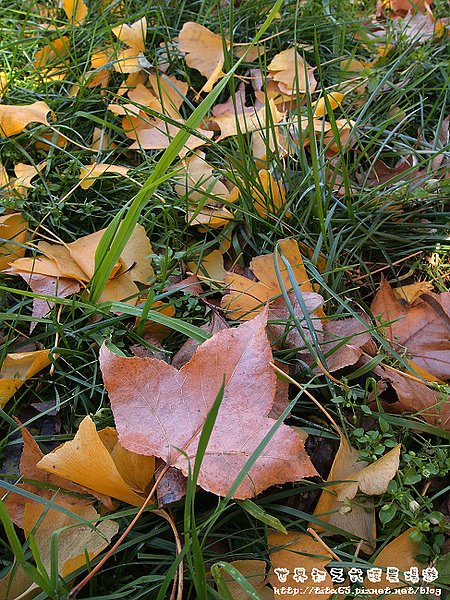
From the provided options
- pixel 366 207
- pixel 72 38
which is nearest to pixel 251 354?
pixel 366 207

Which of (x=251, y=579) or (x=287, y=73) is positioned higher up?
(x=287, y=73)

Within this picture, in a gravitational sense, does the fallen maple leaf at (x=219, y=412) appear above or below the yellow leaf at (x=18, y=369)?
above

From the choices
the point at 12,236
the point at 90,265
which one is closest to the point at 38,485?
the point at 90,265

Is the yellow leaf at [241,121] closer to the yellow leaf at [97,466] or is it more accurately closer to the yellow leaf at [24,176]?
the yellow leaf at [24,176]

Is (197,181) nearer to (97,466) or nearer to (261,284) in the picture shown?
(261,284)

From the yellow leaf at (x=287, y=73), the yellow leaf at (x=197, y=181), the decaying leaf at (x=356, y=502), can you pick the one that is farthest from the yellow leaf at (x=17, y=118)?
the decaying leaf at (x=356, y=502)

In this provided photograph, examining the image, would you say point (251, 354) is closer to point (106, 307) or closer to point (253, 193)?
point (106, 307)
